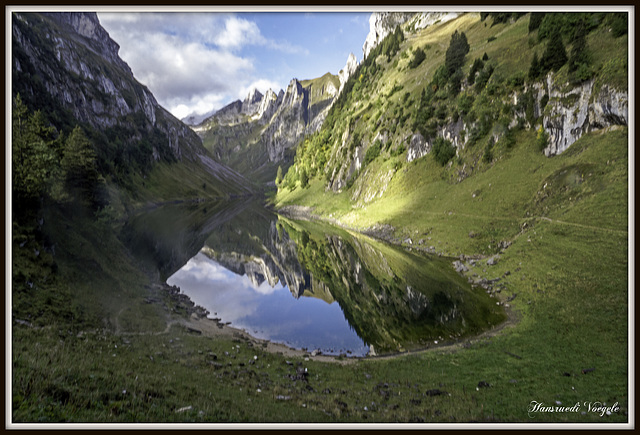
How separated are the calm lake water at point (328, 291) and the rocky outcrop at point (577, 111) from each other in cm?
2765

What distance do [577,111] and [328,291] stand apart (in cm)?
4789

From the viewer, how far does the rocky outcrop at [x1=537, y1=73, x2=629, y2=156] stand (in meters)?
37.9

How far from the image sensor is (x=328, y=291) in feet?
130


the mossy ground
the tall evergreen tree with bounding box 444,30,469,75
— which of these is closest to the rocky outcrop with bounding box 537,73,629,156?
the mossy ground

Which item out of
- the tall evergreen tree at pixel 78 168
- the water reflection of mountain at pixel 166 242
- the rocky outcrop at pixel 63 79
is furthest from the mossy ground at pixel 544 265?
the rocky outcrop at pixel 63 79

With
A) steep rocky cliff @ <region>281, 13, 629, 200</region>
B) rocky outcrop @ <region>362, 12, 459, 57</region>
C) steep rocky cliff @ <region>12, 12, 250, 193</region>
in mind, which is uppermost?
rocky outcrop @ <region>362, 12, 459, 57</region>

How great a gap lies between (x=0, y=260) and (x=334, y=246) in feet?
182

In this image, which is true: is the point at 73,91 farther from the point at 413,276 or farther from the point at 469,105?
the point at 413,276

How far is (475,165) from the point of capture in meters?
61.9

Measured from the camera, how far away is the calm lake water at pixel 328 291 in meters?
27.5

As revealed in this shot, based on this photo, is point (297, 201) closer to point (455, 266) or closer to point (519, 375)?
point (455, 266)

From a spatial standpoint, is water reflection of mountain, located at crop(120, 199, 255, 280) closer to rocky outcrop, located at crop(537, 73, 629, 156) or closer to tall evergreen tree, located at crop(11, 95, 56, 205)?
tall evergreen tree, located at crop(11, 95, 56, 205)

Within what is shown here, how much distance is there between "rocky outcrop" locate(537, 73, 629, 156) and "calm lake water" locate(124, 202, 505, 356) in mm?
27645

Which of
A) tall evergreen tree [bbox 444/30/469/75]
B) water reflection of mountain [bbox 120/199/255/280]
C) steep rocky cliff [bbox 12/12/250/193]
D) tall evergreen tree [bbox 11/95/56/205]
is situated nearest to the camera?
tall evergreen tree [bbox 11/95/56/205]
